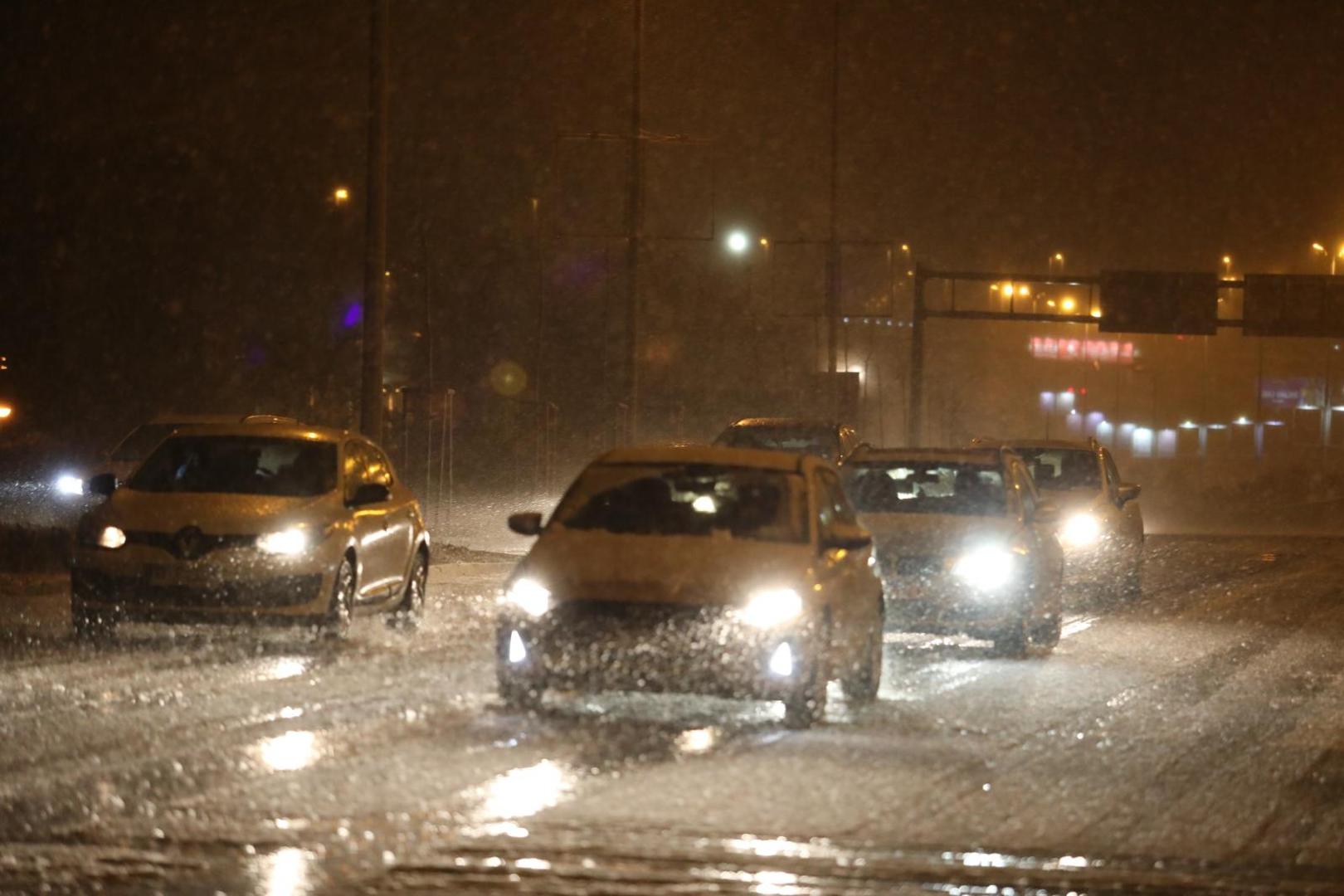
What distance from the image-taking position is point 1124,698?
45.4ft

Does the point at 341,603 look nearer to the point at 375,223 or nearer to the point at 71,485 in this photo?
the point at 375,223

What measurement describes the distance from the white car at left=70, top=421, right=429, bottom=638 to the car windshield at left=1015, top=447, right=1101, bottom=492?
10.1 meters

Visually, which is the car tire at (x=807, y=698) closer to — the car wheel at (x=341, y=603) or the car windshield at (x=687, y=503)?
the car windshield at (x=687, y=503)

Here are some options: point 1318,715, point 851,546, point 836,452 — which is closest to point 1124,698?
point 1318,715

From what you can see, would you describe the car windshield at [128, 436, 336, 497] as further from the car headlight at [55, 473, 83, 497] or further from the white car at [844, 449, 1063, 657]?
the car headlight at [55, 473, 83, 497]

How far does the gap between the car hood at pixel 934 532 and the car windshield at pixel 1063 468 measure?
23.8ft

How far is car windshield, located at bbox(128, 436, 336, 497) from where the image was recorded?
16.2 metres

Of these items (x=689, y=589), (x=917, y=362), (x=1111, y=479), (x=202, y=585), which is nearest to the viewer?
(x=689, y=589)

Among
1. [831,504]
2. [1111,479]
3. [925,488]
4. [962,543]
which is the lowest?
[1111,479]

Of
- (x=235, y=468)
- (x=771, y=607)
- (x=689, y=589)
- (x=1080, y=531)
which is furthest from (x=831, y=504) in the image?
(x=1080, y=531)

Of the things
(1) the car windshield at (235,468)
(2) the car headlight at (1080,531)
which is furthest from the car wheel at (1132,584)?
(1) the car windshield at (235,468)

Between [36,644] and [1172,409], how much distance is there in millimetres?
117638

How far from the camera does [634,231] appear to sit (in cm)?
2945

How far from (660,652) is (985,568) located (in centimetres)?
607
